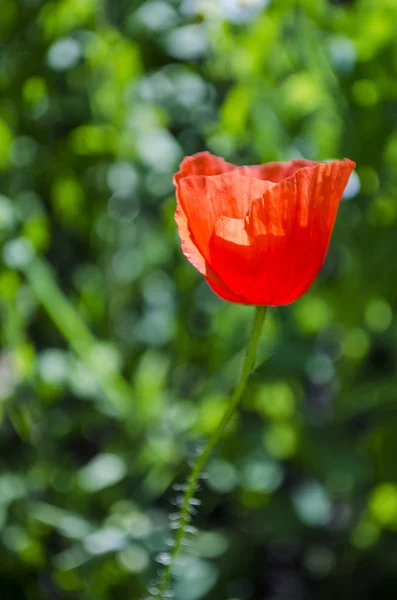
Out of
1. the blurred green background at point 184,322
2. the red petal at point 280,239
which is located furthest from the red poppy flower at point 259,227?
the blurred green background at point 184,322

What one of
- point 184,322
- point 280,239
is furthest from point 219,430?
point 184,322

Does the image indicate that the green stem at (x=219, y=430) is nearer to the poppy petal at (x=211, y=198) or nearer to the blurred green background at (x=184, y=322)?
the poppy petal at (x=211, y=198)

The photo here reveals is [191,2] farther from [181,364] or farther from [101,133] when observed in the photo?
[181,364]

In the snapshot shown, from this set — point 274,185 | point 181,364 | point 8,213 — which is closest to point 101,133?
point 8,213

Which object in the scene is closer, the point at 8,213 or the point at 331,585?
the point at 8,213

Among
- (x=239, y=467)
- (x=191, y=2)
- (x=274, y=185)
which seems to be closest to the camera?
(x=274, y=185)

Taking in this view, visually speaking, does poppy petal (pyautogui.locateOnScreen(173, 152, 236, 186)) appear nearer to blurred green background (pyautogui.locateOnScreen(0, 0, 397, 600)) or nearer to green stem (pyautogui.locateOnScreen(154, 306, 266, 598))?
green stem (pyautogui.locateOnScreen(154, 306, 266, 598))
